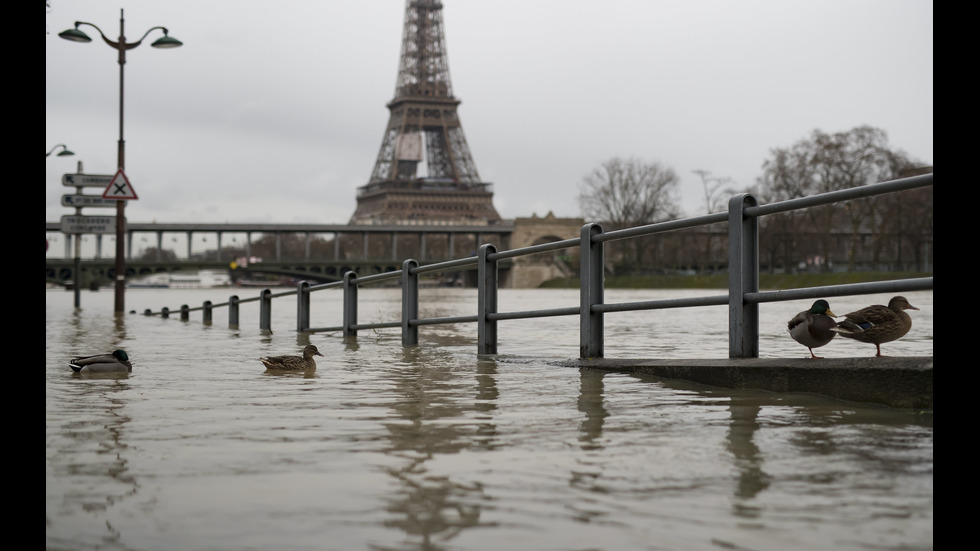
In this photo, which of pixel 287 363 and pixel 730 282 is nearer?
pixel 730 282

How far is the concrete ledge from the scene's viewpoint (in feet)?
13.6

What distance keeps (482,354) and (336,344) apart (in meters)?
3.13

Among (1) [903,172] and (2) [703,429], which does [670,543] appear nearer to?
(2) [703,429]

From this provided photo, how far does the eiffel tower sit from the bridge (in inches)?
116

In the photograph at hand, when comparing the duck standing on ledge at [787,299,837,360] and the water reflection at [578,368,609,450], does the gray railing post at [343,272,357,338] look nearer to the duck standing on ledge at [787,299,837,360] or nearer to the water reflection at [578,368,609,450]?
the water reflection at [578,368,609,450]

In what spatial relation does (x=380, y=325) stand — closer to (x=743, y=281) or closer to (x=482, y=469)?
(x=743, y=281)

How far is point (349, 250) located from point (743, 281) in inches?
5503

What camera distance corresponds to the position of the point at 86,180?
25.0 m

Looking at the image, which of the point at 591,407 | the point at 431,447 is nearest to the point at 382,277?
the point at 591,407

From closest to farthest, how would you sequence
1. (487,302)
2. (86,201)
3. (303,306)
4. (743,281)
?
(743,281)
(487,302)
(303,306)
(86,201)

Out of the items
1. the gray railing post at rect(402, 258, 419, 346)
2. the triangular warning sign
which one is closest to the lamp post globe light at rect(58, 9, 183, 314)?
the triangular warning sign

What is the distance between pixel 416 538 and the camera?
7.47ft
